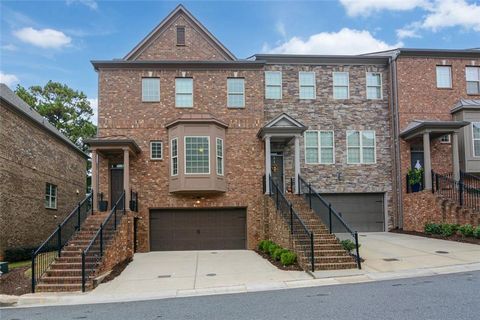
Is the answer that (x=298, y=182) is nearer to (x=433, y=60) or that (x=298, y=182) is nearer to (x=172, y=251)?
(x=172, y=251)

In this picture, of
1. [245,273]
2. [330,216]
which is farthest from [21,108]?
[330,216]

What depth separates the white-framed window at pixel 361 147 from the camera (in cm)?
2036

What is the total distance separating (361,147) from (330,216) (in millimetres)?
7393

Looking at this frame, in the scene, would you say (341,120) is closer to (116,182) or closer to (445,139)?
(445,139)

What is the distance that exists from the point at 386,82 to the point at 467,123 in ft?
13.6

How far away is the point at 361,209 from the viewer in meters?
20.3

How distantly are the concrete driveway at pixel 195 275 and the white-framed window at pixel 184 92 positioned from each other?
6762 millimetres

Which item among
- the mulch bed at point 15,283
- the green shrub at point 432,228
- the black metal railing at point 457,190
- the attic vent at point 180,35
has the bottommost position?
the mulch bed at point 15,283

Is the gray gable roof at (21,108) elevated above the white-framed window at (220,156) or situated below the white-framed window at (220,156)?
above

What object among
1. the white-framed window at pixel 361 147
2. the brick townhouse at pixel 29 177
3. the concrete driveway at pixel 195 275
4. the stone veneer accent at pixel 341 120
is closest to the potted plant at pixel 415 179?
the stone veneer accent at pixel 341 120

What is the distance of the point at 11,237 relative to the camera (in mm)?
17250

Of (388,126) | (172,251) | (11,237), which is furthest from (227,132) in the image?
(11,237)

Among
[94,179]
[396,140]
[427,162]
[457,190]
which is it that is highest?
[396,140]

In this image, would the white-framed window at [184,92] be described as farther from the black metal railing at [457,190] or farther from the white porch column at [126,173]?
the black metal railing at [457,190]
